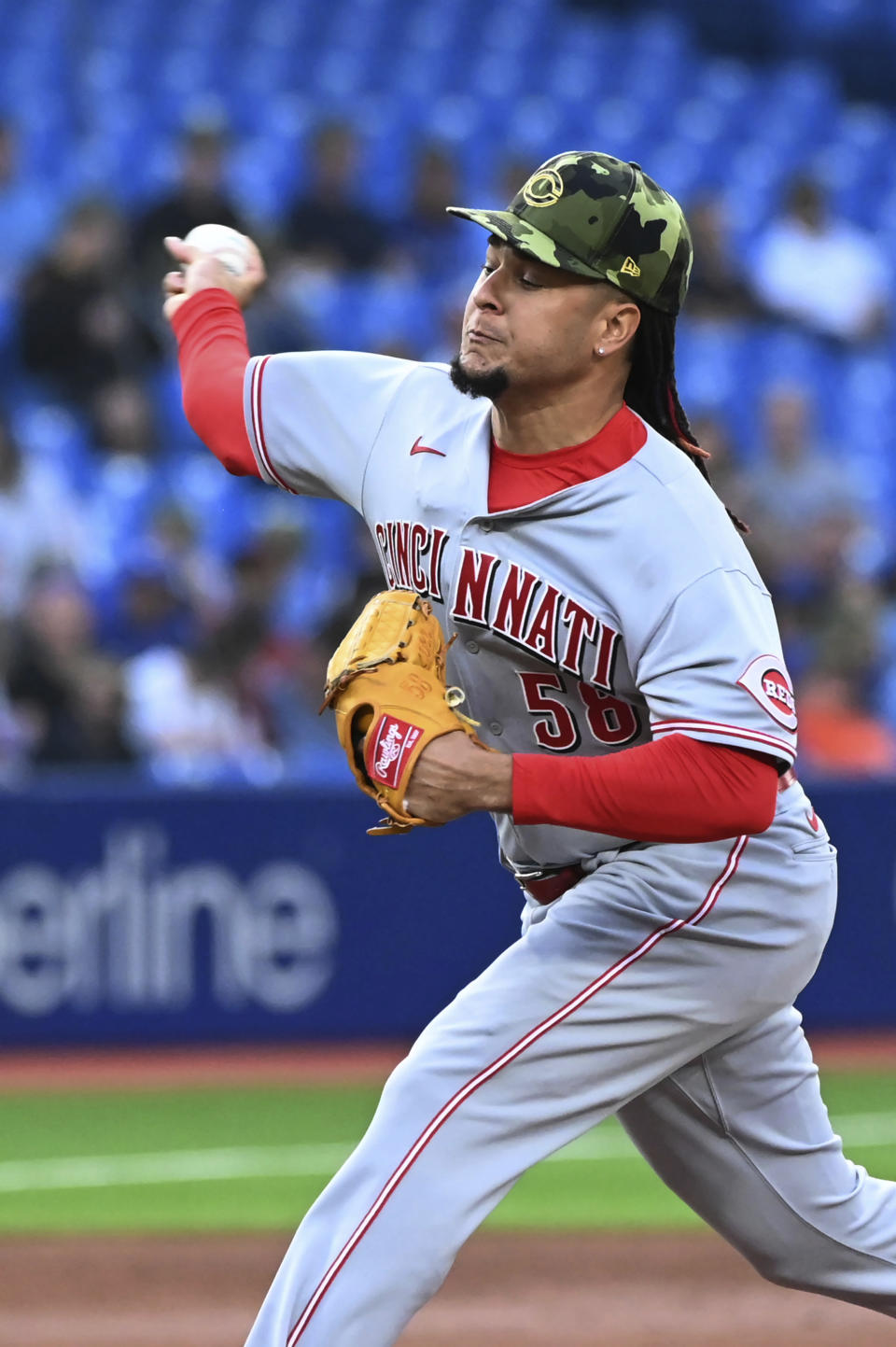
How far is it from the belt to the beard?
2.42ft

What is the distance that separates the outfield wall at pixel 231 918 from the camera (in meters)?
7.79

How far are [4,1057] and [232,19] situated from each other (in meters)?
7.17

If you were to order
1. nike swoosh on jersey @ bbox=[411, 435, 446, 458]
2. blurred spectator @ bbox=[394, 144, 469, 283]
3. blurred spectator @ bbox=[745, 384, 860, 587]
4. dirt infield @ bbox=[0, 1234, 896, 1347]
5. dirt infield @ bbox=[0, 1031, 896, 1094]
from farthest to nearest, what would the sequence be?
blurred spectator @ bbox=[394, 144, 469, 283]
blurred spectator @ bbox=[745, 384, 860, 587]
dirt infield @ bbox=[0, 1031, 896, 1094]
dirt infield @ bbox=[0, 1234, 896, 1347]
nike swoosh on jersey @ bbox=[411, 435, 446, 458]

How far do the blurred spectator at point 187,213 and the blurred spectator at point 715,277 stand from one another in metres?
2.62

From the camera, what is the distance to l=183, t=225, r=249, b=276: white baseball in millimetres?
3604

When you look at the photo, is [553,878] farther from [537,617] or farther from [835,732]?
[835,732]

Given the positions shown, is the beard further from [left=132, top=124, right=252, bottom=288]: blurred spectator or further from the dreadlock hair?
[left=132, top=124, right=252, bottom=288]: blurred spectator

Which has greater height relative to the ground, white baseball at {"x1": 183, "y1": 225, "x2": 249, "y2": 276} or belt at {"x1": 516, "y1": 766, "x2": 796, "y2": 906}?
white baseball at {"x1": 183, "y1": 225, "x2": 249, "y2": 276}

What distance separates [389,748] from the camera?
2893mm

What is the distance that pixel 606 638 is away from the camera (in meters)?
3.01

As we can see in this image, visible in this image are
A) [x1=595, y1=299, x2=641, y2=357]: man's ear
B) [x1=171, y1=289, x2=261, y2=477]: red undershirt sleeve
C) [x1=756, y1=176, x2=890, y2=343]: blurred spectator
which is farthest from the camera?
[x1=756, y1=176, x2=890, y2=343]: blurred spectator

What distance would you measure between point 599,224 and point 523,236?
4.6 inches

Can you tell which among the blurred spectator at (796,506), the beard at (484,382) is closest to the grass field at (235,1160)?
the blurred spectator at (796,506)

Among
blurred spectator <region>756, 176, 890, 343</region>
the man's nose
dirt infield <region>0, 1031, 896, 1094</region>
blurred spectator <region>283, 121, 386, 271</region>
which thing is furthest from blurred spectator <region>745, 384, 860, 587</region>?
the man's nose
